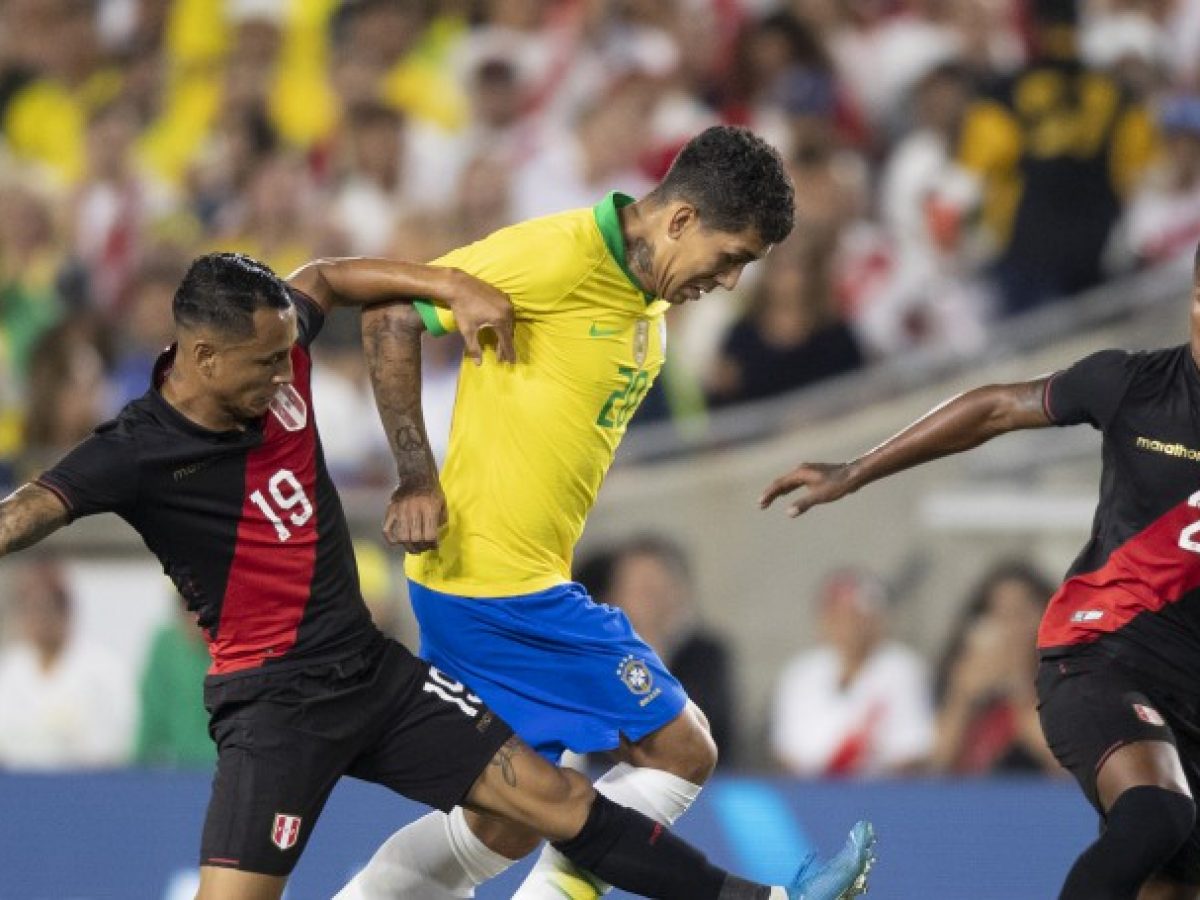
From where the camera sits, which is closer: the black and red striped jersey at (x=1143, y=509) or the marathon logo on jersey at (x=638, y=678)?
the black and red striped jersey at (x=1143, y=509)

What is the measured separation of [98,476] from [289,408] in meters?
0.48

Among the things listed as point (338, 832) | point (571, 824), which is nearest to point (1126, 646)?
point (571, 824)

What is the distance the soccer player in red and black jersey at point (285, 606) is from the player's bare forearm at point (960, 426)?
0.92 metres

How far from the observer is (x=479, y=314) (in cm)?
470

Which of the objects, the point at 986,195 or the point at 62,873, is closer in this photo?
the point at 62,873

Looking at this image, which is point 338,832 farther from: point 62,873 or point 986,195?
point 986,195

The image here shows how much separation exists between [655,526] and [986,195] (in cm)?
212

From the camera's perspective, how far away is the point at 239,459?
4.55 m

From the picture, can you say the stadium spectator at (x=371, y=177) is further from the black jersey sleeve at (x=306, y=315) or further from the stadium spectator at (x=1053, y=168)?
the black jersey sleeve at (x=306, y=315)

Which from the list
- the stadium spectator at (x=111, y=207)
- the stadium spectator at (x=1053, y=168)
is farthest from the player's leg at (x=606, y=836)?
the stadium spectator at (x=111, y=207)

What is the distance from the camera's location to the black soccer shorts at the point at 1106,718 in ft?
15.2

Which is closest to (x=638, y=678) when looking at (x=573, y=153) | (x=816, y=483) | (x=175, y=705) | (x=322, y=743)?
(x=816, y=483)

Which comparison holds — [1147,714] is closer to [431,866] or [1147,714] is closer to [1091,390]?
[1091,390]

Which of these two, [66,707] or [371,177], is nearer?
[66,707]
